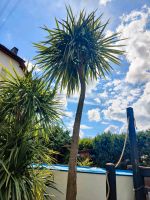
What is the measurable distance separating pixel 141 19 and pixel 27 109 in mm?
4871

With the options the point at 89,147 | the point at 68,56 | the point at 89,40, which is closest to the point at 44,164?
the point at 68,56

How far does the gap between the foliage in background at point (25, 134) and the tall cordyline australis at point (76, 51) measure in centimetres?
65

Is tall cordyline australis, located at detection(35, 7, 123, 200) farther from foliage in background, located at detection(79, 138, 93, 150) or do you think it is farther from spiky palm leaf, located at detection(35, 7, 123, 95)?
foliage in background, located at detection(79, 138, 93, 150)

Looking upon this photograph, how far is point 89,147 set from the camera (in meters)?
11.6

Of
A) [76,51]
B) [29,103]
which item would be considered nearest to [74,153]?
[29,103]

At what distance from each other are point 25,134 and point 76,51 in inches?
104

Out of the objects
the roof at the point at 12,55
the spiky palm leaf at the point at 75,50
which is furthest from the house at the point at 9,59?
the spiky palm leaf at the point at 75,50

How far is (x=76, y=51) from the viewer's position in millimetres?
5012

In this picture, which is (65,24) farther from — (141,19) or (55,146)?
(55,146)

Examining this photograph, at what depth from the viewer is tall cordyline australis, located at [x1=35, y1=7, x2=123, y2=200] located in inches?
201

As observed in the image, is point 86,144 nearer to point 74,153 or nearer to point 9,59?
point 9,59

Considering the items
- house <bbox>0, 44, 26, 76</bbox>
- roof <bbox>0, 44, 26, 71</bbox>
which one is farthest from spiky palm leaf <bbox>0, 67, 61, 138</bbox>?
roof <bbox>0, 44, 26, 71</bbox>

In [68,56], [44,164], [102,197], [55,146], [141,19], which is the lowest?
[102,197]

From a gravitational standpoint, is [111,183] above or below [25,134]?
below
